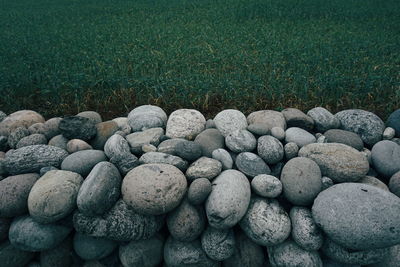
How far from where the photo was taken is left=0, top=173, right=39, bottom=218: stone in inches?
92.0

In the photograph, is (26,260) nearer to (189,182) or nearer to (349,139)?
(189,182)

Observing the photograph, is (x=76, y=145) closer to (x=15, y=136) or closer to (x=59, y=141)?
(x=59, y=141)

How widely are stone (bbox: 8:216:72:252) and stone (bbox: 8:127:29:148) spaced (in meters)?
0.94

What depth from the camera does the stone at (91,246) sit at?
2.41 meters

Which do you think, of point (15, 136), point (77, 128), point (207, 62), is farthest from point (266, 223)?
point (207, 62)

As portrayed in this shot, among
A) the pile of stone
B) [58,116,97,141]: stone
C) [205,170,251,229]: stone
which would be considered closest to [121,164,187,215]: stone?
the pile of stone

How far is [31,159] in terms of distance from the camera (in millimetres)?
2582

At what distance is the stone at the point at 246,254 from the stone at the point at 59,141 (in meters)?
1.90

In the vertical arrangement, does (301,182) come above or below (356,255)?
above

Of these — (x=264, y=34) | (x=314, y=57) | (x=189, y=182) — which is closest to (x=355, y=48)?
(x=314, y=57)

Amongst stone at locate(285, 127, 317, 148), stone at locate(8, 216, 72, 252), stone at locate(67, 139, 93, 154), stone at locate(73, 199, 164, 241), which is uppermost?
stone at locate(285, 127, 317, 148)

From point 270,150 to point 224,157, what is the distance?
16.6 inches

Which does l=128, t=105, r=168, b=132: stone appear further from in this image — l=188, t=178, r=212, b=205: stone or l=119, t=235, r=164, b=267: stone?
l=119, t=235, r=164, b=267: stone

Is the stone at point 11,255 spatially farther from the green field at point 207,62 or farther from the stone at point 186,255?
the green field at point 207,62
